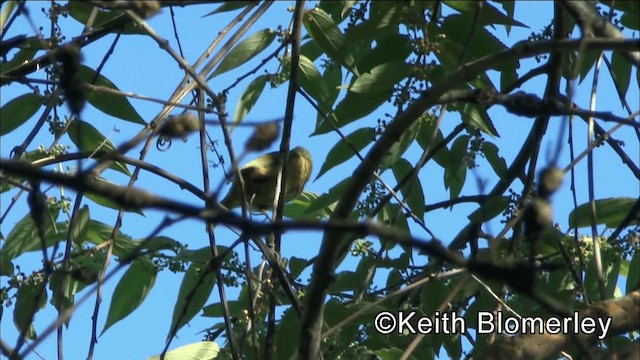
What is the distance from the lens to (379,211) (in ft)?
12.1

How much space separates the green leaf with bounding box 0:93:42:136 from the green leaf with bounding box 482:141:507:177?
5.06 ft

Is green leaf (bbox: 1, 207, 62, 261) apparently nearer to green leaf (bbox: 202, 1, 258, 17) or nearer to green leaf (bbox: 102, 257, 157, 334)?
green leaf (bbox: 102, 257, 157, 334)

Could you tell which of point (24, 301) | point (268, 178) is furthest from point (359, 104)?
point (268, 178)

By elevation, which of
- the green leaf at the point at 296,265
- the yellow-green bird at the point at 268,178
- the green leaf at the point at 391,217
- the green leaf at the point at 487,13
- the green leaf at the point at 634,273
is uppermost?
the yellow-green bird at the point at 268,178

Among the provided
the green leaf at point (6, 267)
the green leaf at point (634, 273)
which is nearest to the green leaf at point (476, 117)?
the green leaf at point (634, 273)

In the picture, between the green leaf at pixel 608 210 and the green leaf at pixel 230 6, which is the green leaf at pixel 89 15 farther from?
the green leaf at pixel 608 210

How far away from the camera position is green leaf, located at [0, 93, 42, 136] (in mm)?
3162

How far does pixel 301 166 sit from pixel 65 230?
202 centimetres

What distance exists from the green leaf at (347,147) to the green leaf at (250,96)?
0.32 meters

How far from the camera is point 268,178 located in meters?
5.02

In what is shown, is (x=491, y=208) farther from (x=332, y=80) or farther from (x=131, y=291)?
(x=131, y=291)

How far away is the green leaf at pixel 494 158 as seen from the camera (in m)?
3.82

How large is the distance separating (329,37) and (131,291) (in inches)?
41.5

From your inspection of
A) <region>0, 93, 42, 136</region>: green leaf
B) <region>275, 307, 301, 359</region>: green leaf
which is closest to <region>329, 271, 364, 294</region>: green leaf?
<region>275, 307, 301, 359</region>: green leaf
